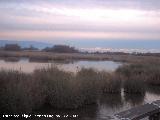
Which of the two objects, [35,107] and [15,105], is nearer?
[15,105]

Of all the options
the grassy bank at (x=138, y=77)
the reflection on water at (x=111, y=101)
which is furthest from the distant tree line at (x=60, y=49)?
the reflection on water at (x=111, y=101)

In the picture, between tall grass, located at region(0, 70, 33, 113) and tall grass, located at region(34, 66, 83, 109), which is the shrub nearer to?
tall grass, located at region(34, 66, 83, 109)

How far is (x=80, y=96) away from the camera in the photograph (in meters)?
17.0

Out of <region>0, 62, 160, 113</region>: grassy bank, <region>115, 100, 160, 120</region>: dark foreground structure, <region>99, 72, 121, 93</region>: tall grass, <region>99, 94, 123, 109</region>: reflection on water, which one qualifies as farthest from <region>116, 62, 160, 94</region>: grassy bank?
<region>115, 100, 160, 120</region>: dark foreground structure

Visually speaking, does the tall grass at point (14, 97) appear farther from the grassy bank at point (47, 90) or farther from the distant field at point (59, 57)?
the distant field at point (59, 57)

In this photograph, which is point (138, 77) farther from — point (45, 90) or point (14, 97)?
point (14, 97)

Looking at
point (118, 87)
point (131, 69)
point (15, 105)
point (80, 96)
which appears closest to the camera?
point (15, 105)

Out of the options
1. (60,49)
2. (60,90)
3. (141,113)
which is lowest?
(60,90)

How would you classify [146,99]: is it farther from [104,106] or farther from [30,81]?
[30,81]

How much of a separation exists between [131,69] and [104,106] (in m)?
12.2

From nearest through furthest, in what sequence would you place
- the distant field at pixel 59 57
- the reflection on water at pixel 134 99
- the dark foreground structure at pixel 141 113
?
the dark foreground structure at pixel 141 113
the reflection on water at pixel 134 99
the distant field at pixel 59 57

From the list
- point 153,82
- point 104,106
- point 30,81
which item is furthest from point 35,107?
point 153,82

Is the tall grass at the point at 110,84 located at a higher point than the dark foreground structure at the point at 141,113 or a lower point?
lower

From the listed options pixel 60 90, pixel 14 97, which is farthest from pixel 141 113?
pixel 60 90
